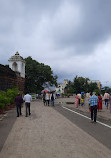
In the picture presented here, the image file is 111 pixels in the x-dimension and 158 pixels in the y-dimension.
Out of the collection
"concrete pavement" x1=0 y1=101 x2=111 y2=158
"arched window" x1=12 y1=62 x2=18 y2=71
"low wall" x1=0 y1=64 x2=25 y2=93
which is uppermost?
"arched window" x1=12 y1=62 x2=18 y2=71

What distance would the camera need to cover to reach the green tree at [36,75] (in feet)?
166

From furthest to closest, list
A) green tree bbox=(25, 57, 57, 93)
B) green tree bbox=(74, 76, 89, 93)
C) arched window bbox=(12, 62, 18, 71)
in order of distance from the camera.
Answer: green tree bbox=(74, 76, 89, 93) → green tree bbox=(25, 57, 57, 93) → arched window bbox=(12, 62, 18, 71)

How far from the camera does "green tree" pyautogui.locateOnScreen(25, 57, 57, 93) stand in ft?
166

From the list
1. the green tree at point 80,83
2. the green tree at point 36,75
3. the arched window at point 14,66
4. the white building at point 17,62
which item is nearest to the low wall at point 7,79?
the white building at point 17,62

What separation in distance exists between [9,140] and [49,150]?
192 centimetres

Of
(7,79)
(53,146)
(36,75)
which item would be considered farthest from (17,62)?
(53,146)

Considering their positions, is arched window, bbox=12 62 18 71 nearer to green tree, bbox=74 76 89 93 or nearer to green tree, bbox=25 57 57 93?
green tree, bbox=25 57 57 93

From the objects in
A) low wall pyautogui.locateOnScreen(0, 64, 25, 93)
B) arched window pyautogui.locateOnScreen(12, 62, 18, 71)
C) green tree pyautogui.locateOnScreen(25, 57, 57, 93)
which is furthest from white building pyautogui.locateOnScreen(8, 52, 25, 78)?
green tree pyautogui.locateOnScreen(25, 57, 57, 93)

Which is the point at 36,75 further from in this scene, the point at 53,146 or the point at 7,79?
the point at 53,146

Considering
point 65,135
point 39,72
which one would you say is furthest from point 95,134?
point 39,72

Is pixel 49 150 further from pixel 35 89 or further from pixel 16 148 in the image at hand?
pixel 35 89

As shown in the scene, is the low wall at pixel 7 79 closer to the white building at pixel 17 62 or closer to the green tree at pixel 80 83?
the white building at pixel 17 62

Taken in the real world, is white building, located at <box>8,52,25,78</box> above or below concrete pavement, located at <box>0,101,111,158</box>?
above

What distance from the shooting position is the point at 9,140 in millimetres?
6859
